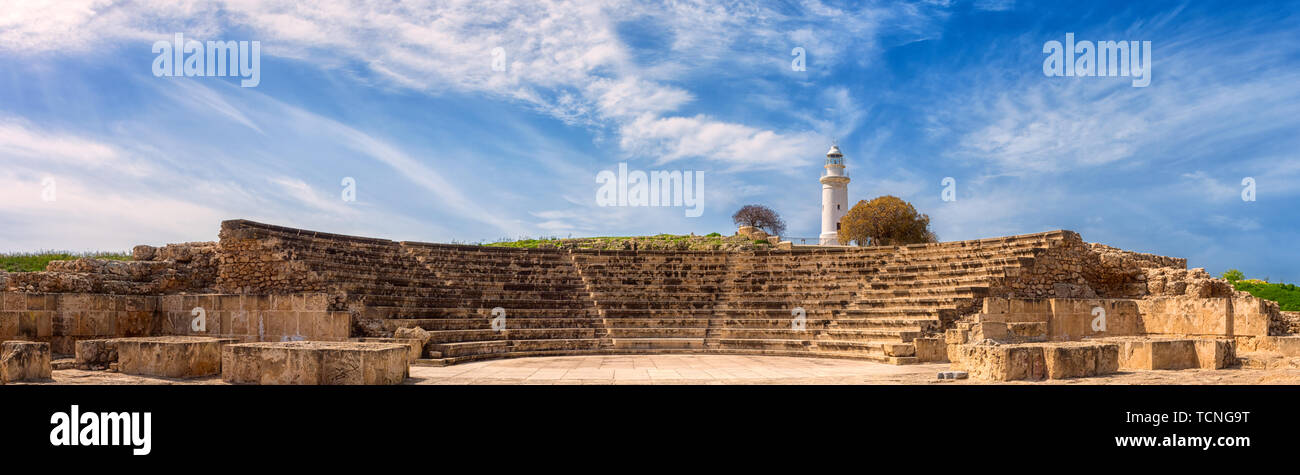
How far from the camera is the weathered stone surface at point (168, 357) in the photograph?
30.6ft

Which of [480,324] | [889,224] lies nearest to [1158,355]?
[480,324]

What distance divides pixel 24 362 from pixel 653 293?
1271cm

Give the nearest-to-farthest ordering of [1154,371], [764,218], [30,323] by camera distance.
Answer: [1154,371], [30,323], [764,218]

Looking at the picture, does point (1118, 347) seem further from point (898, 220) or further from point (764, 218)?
point (764, 218)

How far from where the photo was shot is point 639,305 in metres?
17.9

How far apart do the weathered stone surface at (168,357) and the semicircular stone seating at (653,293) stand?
3684 millimetres

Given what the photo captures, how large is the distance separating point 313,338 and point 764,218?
49.3 meters

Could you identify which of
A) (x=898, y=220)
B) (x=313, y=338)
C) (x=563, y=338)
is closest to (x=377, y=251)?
(x=313, y=338)

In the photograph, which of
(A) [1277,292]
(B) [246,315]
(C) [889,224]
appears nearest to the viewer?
(B) [246,315]

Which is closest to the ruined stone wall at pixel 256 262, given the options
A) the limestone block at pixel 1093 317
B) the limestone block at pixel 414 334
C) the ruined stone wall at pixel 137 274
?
the ruined stone wall at pixel 137 274

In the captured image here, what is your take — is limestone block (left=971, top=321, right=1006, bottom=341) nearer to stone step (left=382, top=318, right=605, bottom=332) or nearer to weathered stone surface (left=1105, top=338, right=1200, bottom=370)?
weathered stone surface (left=1105, top=338, right=1200, bottom=370)

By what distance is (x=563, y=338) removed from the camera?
1572cm

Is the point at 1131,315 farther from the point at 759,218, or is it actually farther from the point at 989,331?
the point at 759,218
